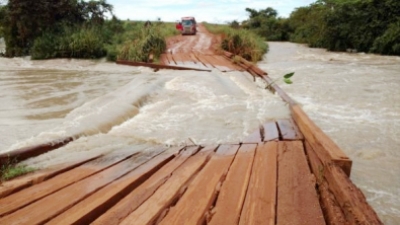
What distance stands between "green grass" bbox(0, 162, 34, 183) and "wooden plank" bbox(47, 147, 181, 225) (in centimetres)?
96

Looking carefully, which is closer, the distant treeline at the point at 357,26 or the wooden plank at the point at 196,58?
the wooden plank at the point at 196,58

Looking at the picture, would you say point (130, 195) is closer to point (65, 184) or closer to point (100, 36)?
point (65, 184)

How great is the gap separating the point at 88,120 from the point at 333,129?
3.48 m

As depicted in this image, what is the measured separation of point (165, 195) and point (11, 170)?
1.56 meters

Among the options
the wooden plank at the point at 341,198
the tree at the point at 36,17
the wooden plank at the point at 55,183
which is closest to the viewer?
the wooden plank at the point at 341,198

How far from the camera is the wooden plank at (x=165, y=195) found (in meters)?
2.06

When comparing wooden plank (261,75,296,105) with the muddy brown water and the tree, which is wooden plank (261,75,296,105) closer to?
the muddy brown water

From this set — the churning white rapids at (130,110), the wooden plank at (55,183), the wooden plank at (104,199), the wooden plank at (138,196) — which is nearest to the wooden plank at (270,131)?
the churning white rapids at (130,110)

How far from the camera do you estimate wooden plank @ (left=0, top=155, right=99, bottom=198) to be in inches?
103

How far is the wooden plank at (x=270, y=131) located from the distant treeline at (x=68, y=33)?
347 inches

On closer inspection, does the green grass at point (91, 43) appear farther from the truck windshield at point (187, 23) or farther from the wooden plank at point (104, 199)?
the wooden plank at point (104, 199)

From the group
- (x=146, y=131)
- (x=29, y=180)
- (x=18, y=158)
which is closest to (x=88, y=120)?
(x=146, y=131)

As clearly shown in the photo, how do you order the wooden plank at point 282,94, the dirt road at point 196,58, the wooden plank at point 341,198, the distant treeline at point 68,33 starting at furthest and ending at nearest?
the distant treeline at point 68,33
the dirt road at point 196,58
the wooden plank at point 282,94
the wooden plank at point 341,198

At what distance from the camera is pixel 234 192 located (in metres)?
2.42
